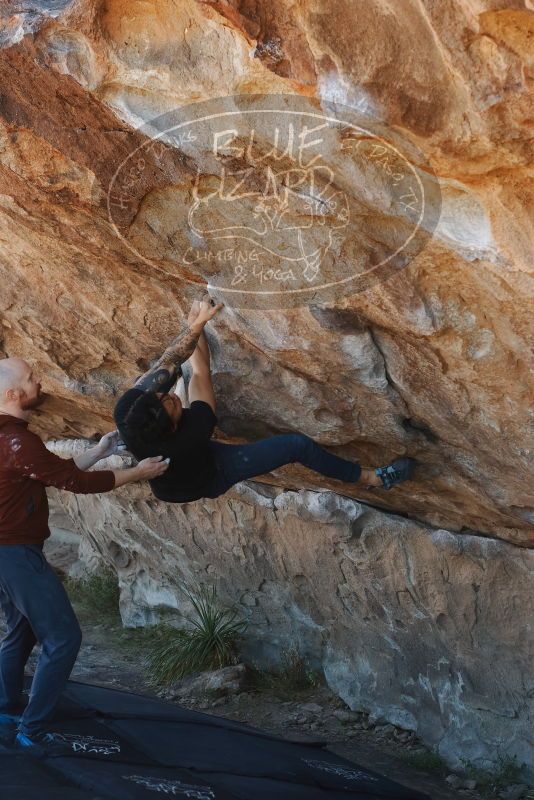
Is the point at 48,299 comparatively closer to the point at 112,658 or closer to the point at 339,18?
the point at 339,18

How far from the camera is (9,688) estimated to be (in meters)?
4.28

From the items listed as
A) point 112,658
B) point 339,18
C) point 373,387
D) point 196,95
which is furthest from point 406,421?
point 112,658

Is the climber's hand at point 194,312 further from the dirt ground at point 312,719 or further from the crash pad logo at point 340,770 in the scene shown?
the dirt ground at point 312,719

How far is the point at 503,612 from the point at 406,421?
1.19 metres

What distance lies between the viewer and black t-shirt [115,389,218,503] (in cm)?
403

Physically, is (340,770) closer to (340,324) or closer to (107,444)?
(107,444)

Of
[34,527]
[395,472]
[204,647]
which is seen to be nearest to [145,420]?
[34,527]

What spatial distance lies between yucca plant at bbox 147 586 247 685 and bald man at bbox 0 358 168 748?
238cm

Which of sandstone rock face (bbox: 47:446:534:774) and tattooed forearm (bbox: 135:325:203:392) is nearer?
tattooed forearm (bbox: 135:325:203:392)

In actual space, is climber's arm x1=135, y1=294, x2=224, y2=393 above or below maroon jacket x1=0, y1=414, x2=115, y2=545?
above

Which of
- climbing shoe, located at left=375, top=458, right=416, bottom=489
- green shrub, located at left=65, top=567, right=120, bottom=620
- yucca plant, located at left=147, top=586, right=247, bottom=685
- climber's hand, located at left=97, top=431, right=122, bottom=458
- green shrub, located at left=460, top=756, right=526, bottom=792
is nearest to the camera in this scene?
climber's hand, located at left=97, top=431, right=122, bottom=458

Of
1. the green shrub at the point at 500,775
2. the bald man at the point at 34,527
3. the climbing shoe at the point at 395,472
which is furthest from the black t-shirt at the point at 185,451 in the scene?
the green shrub at the point at 500,775

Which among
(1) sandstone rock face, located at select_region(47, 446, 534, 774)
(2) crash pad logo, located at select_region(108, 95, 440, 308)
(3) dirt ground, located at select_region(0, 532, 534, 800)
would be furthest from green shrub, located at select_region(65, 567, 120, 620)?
(2) crash pad logo, located at select_region(108, 95, 440, 308)

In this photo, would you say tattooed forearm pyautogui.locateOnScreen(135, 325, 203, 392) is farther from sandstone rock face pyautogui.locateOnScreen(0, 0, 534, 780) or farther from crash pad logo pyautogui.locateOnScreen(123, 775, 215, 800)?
crash pad logo pyautogui.locateOnScreen(123, 775, 215, 800)
